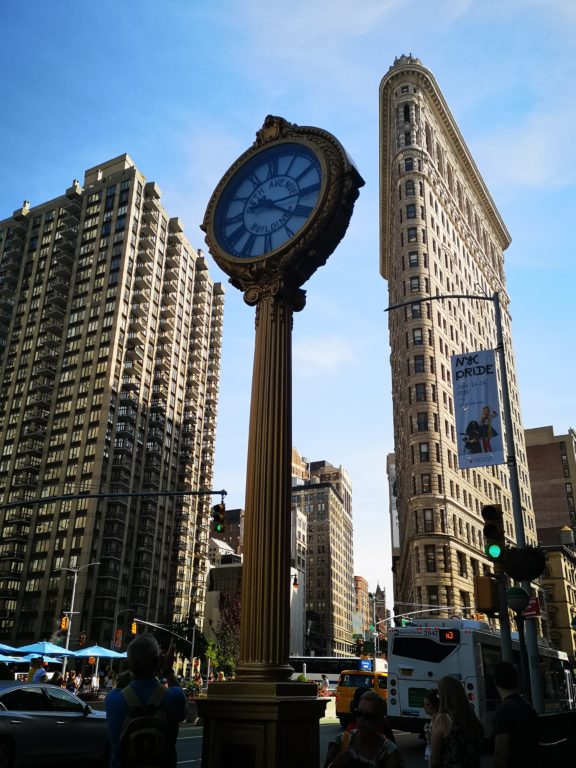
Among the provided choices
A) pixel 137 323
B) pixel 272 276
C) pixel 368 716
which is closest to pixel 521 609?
pixel 272 276

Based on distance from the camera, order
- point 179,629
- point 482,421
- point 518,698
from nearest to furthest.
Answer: point 518,698 → point 482,421 → point 179,629

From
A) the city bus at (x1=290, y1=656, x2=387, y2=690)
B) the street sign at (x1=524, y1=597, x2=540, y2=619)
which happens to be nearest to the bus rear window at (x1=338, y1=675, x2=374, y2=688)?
the street sign at (x1=524, y1=597, x2=540, y2=619)

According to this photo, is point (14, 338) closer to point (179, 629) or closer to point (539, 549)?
point (179, 629)

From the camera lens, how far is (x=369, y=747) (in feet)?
15.8

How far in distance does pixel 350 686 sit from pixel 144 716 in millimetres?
25048

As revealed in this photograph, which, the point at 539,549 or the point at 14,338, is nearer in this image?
the point at 539,549

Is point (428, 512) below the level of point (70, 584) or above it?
above

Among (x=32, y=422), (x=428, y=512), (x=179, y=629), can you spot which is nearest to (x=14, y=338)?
(x=32, y=422)

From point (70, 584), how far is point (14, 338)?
4176 cm

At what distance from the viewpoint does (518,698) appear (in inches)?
202

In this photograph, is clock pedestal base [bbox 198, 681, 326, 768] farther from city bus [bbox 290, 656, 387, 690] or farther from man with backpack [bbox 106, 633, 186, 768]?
city bus [bbox 290, 656, 387, 690]

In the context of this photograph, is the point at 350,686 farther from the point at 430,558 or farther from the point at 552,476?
the point at 552,476

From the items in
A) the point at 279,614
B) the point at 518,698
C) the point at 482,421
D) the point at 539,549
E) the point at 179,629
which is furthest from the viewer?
the point at 179,629

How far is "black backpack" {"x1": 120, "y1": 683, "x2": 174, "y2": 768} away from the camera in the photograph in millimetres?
4328
